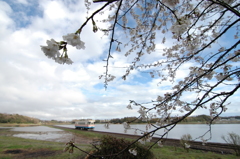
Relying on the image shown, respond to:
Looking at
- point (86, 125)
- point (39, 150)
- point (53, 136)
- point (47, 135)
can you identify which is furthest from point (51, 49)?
point (86, 125)

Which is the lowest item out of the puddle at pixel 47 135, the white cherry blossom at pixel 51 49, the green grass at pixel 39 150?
the puddle at pixel 47 135

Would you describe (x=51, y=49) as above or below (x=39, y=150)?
above

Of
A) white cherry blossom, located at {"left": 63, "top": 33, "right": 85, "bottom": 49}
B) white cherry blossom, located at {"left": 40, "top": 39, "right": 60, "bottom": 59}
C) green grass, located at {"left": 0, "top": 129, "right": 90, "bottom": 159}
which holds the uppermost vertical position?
white cherry blossom, located at {"left": 63, "top": 33, "right": 85, "bottom": 49}

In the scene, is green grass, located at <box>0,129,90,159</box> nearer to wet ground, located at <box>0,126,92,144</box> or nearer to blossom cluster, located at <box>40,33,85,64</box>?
wet ground, located at <box>0,126,92,144</box>

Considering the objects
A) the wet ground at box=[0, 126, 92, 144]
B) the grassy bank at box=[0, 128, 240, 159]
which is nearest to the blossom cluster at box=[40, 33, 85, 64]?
the grassy bank at box=[0, 128, 240, 159]

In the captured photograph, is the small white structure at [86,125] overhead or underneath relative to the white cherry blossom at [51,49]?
underneath

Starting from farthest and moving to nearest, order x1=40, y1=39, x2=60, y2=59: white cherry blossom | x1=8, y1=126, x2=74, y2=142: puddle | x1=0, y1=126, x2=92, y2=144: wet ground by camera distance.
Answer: x1=8, y1=126, x2=74, y2=142: puddle
x1=0, y1=126, x2=92, y2=144: wet ground
x1=40, y1=39, x2=60, y2=59: white cherry blossom

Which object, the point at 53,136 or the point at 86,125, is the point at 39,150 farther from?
the point at 86,125

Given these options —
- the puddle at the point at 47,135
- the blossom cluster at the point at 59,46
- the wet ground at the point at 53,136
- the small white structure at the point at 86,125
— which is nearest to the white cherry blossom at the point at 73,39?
the blossom cluster at the point at 59,46

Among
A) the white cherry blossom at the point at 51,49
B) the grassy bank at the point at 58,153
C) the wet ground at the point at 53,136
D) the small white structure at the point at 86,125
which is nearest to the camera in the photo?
the white cherry blossom at the point at 51,49

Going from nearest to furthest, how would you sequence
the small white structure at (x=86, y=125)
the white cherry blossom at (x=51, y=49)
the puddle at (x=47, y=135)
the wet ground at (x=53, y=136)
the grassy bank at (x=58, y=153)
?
1. the white cherry blossom at (x=51, y=49)
2. the grassy bank at (x=58, y=153)
3. the wet ground at (x=53, y=136)
4. the puddle at (x=47, y=135)
5. the small white structure at (x=86, y=125)

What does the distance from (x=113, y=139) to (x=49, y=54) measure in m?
3.79

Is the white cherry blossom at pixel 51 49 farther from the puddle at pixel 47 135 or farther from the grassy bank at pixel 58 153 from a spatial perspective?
the puddle at pixel 47 135

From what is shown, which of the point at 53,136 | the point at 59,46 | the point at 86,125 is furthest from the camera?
the point at 86,125
